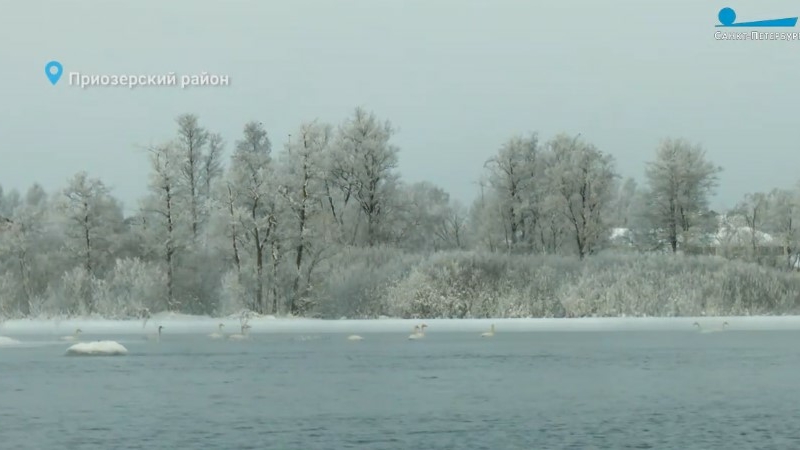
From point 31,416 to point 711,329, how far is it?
34543mm

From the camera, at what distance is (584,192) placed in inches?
2916

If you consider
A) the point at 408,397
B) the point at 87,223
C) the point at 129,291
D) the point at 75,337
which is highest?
the point at 87,223

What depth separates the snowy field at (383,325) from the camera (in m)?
51.7

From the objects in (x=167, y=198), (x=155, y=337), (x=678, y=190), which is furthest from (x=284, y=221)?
(x=678, y=190)

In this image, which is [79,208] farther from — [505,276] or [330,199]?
[505,276]

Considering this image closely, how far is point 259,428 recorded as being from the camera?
21734 mm

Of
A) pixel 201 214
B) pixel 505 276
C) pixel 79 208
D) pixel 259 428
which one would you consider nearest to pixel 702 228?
pixel 505 276

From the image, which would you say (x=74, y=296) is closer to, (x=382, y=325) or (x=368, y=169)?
(x=382, y=325)

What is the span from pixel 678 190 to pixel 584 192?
6.03 meters

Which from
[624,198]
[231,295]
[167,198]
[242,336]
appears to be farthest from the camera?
[624,198]

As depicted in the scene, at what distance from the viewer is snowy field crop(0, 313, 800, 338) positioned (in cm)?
5169

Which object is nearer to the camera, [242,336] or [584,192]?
[242,336]

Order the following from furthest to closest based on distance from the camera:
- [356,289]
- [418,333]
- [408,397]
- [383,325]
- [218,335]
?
[356,289] → [383,325] → [218,335] → [418,333] → [408,397]

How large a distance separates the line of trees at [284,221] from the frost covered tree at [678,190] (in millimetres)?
91
